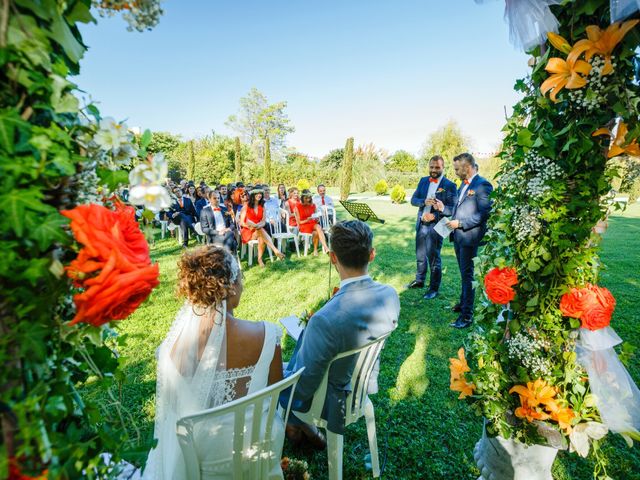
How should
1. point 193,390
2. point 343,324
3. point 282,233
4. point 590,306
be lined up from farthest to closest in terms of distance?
point 282,233 → point 343,324 → point 193,390 → point 590,306

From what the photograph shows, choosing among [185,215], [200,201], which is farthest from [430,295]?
[185,215]

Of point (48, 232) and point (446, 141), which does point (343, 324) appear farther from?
point (446, 141)

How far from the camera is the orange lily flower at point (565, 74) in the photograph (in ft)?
5.13

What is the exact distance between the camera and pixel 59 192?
31.2 inches

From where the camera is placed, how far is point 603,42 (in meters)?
1.50

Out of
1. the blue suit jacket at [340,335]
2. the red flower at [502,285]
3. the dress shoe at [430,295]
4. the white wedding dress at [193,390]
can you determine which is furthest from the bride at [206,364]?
the dress shoe at [430,295]

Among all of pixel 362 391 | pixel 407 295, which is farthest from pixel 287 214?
pixel 362 391

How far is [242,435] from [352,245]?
1.24 metres

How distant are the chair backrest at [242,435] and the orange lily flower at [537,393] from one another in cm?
138

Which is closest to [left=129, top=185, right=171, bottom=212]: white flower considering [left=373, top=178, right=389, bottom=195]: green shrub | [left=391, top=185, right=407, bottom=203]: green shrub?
[left=391, top=185, right=407, bottom=203]: green shrub

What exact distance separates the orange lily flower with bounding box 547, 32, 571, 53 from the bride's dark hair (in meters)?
2.09

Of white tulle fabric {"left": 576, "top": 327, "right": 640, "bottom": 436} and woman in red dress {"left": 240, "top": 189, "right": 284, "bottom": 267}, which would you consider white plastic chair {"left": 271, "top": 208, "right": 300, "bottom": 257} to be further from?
white tulle fabric {"left": 576, "top": 327, "right": 640, "bottom": 436}

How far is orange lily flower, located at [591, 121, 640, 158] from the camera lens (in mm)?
1539

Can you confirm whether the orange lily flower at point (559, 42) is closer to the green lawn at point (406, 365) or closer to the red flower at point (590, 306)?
the red flower at point (590, 306)
